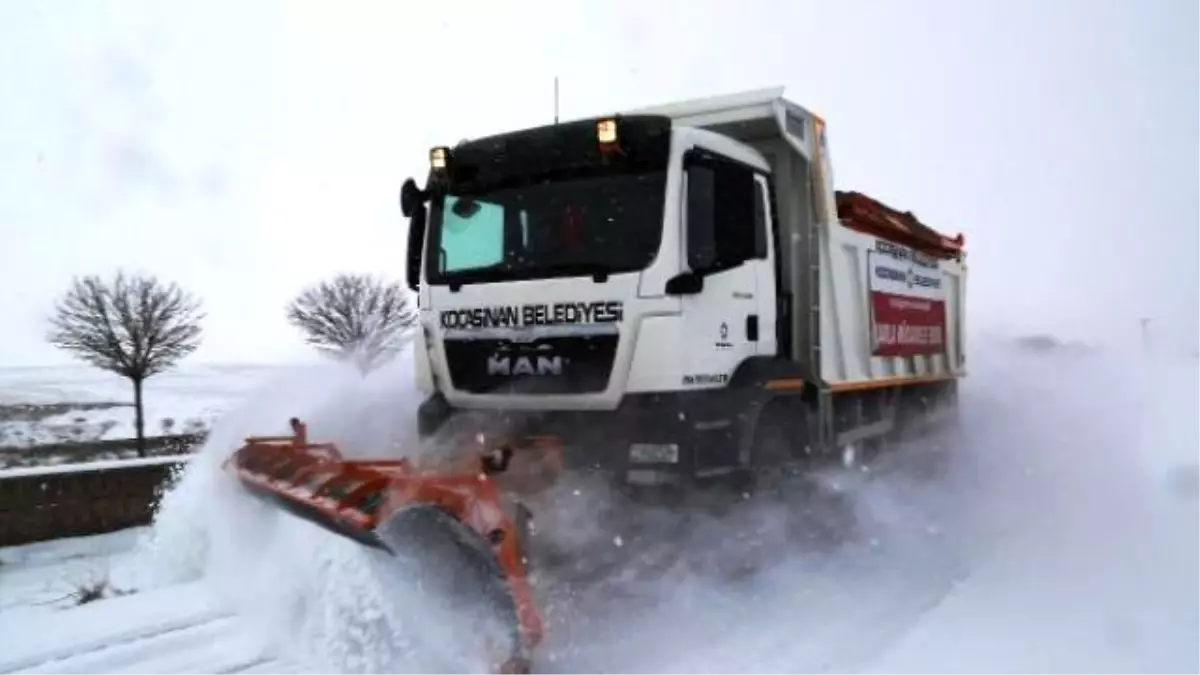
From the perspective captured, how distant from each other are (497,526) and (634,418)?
1.25 meters

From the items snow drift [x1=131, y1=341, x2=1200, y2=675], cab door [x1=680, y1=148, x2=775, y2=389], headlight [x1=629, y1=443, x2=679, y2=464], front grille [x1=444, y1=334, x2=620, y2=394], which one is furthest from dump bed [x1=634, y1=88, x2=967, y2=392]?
front grille [x1=444, y1=334, x2=620, y2=394]

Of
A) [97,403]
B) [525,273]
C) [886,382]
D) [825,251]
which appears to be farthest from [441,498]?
[97,403]

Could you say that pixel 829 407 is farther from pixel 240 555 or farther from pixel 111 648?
pixel 111 648

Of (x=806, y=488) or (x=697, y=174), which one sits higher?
(x=697, y=174)

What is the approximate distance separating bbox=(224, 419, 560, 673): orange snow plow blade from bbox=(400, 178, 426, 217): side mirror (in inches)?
73.3

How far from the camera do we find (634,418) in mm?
5117

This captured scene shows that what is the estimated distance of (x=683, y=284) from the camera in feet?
16.5

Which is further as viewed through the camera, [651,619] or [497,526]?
[651,619]

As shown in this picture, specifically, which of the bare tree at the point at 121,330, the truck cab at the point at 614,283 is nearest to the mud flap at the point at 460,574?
the truck cab at the point at 614,283

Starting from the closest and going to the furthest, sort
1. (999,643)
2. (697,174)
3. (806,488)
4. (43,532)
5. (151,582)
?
(999,643) → (697,174) → (806,488) → (151,582) → (43,532)

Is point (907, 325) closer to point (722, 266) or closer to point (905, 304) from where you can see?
point (905, 304)

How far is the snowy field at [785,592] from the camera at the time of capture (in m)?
4.64

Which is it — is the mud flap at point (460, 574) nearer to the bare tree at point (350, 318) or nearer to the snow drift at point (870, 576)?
the snow drift at point (870, 576)

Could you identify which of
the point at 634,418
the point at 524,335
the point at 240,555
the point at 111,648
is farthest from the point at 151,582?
the point at 634,418
